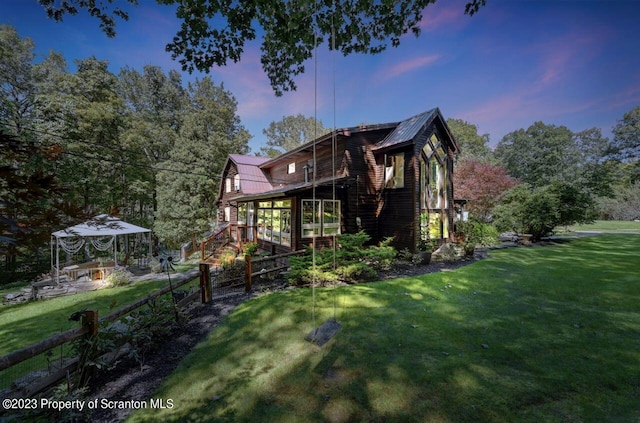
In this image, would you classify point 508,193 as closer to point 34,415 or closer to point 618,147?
point 618,147

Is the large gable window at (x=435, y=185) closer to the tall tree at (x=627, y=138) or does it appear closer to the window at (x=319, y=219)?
the window at (x=319, y=219)

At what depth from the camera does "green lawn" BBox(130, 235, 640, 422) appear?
2689 mm

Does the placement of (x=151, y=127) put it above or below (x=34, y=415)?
above

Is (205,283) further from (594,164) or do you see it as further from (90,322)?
(594,164)

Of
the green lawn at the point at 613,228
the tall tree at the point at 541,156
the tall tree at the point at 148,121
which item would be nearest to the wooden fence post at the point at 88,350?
the tall tree at the point at 148,121

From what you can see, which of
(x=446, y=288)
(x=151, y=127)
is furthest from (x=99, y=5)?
(x=151, y=127)

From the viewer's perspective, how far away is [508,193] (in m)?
17.4

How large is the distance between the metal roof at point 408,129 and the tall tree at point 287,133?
26.8 m

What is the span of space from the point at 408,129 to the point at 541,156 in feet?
120

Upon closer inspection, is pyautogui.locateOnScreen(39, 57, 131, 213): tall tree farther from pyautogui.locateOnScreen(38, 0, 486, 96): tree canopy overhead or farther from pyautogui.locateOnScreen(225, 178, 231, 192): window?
pyautogui.locateOnScreen(38, 0, 486, 96): tree canopy overhead

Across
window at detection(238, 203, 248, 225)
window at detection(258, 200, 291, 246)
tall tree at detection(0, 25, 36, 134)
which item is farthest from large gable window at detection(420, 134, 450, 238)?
tall tree at detection(0, 25, 36, 134)

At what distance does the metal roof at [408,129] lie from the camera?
11.9 meters

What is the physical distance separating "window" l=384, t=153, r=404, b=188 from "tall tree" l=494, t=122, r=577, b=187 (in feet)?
114

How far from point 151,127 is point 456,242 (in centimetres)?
2889
